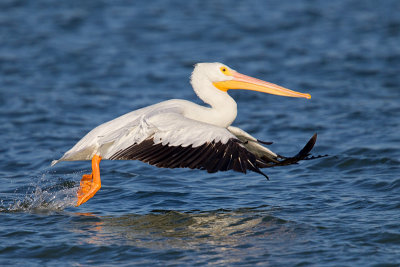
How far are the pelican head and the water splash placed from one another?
1966 millimetres

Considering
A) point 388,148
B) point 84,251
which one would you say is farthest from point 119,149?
point 388,148

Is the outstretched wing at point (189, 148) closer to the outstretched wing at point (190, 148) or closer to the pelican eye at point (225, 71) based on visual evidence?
the outstretched wing at point (190, 148)

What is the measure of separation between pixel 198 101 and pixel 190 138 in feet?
20.0

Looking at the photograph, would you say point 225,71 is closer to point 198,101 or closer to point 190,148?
point 190,148

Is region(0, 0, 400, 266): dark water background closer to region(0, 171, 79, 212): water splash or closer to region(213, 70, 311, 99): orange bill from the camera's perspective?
region(0, 171, 79, 212): water splash

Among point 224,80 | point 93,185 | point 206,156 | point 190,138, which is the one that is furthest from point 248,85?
point 93,185

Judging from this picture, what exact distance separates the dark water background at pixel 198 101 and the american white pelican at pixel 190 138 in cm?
63

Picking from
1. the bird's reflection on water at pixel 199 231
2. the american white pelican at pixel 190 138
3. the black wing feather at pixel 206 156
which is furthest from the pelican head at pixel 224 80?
the bird's reflection on water at pixel 199 231

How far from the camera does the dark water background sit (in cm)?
642

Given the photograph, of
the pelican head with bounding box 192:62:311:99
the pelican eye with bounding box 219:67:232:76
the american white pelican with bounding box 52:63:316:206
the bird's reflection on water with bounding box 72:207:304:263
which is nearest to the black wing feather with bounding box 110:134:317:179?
the american white pelican with bounding box 52:63:316:206

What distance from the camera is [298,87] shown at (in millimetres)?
13523

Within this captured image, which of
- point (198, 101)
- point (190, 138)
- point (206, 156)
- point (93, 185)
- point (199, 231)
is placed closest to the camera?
point (206, 156)

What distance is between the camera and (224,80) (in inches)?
303

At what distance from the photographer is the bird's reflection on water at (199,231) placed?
6.28m
